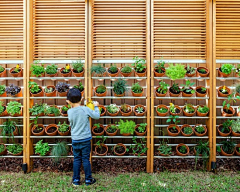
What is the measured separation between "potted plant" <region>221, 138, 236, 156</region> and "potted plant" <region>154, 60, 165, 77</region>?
1754mm

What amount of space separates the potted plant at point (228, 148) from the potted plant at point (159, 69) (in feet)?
5.75

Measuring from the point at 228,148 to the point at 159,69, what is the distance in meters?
1.97

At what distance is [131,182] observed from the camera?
3.52 meters

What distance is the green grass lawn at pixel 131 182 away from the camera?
3.33 meters

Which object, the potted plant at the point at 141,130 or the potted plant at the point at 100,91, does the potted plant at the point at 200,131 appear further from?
the potted plant at the point at 100,91

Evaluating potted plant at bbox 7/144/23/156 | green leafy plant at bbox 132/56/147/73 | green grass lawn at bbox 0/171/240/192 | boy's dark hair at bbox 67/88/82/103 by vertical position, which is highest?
green leafy plant at bbox 132/56/147/73

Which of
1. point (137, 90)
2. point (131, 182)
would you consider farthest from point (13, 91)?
point (131, 182)

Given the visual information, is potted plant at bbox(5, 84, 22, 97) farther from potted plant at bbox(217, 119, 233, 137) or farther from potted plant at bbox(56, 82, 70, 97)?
potted plant at bbox(217, 119, 233, 137)

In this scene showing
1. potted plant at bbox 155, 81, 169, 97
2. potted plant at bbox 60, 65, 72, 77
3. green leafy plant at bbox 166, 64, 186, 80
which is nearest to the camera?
green leafy plant at bbox 166, 64, 186, 80

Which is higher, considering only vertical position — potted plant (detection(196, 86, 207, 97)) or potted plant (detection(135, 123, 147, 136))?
potted plant (detection(196, 86, 207, 97))

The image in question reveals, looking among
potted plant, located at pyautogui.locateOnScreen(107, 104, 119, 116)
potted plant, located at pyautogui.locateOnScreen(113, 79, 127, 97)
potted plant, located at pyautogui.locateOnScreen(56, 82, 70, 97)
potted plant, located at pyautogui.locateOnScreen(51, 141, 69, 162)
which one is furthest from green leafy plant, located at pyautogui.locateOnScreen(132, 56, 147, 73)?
potted plant, located at pyautogui.locateOnScreen(51, 141, 69, 162)

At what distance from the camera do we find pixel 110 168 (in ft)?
13.5

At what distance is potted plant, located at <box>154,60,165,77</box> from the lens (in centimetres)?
402

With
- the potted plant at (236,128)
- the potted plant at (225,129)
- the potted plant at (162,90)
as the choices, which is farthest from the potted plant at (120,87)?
the potted plant at (236,128)
